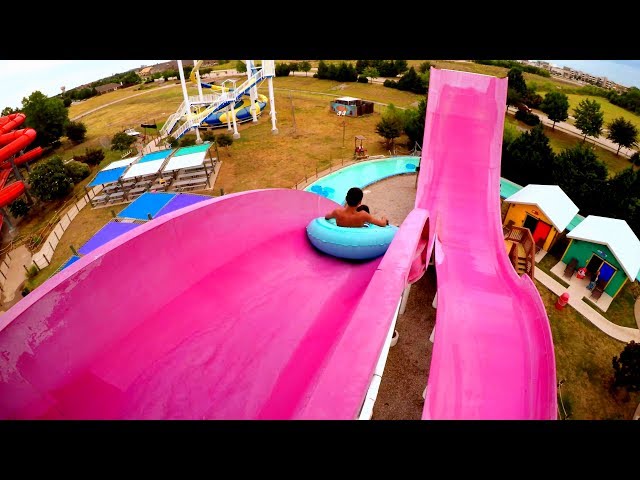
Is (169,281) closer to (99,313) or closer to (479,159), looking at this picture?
(99,313)

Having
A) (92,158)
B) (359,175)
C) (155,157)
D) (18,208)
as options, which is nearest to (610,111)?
(359,175)

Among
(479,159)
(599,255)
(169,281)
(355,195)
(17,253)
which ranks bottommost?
(17,253)

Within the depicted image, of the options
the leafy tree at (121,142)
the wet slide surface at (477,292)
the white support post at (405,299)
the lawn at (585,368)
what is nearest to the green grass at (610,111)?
the wet slide surface at (477,292)

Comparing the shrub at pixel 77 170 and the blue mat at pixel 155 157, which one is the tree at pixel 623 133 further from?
the shrub at pixel 77 170

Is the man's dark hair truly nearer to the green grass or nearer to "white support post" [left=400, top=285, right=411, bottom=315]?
"white support post" [left=400, top=285, right=411, bottom=315]

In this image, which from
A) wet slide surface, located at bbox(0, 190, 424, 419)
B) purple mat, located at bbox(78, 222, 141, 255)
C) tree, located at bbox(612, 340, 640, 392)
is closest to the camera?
wet slide surface, located at bbox(0, 190, 424, 419)

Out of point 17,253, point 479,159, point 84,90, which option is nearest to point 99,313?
point 479,159

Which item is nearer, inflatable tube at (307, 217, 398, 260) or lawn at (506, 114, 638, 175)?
inflatable tube at (307, 217, 398, 260)

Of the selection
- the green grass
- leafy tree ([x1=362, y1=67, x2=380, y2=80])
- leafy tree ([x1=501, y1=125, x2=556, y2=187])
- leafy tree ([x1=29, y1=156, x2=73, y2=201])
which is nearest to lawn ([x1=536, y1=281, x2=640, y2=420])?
leafy tree ([x1=501, y1=125, x2=556, y2=187])
